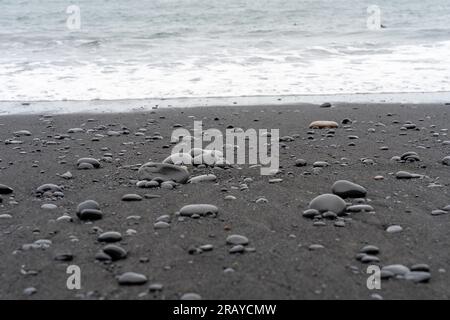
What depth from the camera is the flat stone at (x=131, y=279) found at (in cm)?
212

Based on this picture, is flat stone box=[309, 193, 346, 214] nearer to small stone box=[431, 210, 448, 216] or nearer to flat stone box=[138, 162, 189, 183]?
small stone box=[431, 210, 448, 216]

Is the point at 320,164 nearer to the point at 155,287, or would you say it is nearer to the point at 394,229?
the point at 394,229

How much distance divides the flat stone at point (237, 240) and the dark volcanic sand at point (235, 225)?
0.04 meters

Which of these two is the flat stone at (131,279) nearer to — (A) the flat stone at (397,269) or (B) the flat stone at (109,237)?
(B) the flat stone at (109,237)

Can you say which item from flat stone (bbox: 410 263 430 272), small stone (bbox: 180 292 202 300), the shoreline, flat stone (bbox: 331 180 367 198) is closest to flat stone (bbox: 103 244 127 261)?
small stone (bbox: 180 292 202 300)

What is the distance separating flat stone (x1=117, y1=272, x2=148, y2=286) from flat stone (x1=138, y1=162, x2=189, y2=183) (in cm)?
139

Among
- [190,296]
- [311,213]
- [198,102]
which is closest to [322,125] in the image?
[198,102]

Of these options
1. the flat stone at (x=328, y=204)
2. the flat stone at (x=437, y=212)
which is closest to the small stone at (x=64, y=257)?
the flat stone at (x=328, y=204)

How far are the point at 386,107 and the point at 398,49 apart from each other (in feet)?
15.7

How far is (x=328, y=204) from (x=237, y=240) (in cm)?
64

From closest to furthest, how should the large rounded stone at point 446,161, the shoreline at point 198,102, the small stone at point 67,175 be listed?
the small stone at point 67,175 < the large rounded stone at point 446,161 < the shoreline at point 198,102

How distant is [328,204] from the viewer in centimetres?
291

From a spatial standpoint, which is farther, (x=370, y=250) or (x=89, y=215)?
(x=89, y=215)

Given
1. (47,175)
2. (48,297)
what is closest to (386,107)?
(47,175)
